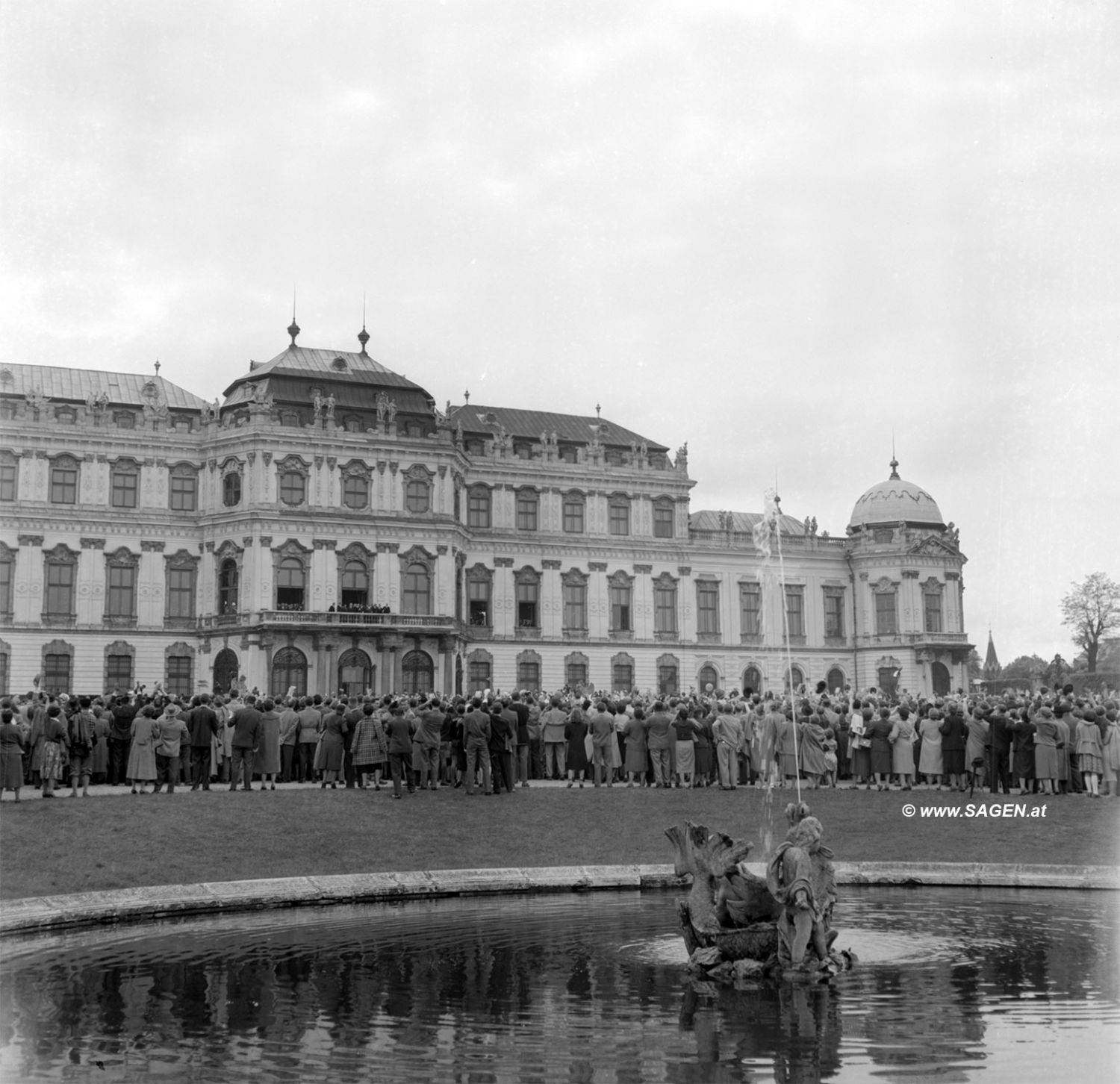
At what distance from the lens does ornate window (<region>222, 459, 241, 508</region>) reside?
2229 inches

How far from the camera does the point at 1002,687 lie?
69.4 m

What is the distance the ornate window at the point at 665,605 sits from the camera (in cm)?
6538

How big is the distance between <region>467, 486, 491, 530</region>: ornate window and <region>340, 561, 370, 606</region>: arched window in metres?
6.97

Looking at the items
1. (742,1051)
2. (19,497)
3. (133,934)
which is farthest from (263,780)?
(19,497)

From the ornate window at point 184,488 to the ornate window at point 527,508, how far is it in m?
14.8

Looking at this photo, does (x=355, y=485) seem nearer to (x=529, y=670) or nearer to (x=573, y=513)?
(x=573, y=513)

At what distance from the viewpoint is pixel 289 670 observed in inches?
2142

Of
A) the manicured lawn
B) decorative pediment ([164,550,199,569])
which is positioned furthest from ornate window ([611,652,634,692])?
the manicured lawn

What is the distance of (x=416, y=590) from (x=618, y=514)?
468 inches

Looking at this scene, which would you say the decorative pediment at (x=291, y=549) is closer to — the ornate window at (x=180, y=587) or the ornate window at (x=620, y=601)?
the ornate window at (x=180, y=587)

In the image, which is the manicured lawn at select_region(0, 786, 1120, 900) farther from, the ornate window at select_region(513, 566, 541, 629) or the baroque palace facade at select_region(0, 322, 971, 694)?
the ornate window at select_region(513, 566, 541, 629)

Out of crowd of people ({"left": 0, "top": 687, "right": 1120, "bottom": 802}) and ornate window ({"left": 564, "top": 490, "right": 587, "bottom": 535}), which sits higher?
ornate window ({"left": 564, "top": 490, "right": 587, "bottom": 535})

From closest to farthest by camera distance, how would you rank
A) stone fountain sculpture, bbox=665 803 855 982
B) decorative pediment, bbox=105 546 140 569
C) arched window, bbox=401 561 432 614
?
stone fountain sculpture, bbox=665 803 855 982
decorative pediment, bbox=105 546 140 569
arched window, bbox=401 561 432 614

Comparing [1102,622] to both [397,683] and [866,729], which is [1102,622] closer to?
[397,683]
